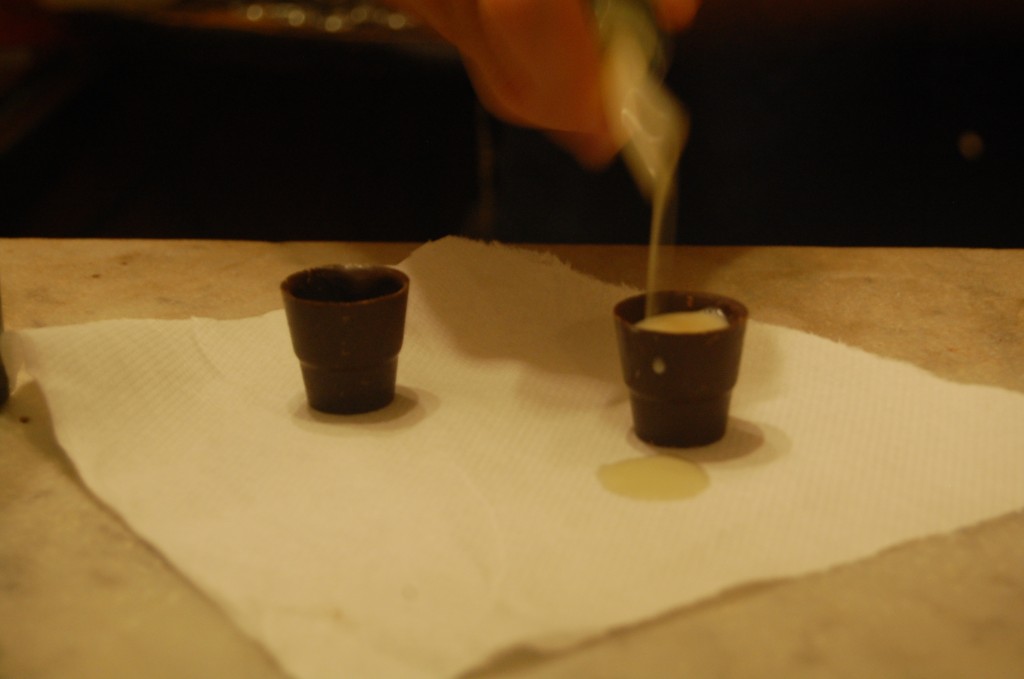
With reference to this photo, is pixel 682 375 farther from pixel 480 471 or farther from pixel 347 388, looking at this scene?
pixel 347 388

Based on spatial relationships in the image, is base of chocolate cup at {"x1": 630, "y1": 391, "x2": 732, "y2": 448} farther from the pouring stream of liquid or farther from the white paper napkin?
the pouring stream of liquid

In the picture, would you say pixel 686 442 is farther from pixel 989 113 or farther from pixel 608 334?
pixel 989 113

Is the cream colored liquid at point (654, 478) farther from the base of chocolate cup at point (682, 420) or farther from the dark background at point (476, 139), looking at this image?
the dark background at point (476, 139)

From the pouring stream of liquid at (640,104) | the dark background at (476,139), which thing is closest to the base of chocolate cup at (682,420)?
the pouring stream of liquid at (640,104)

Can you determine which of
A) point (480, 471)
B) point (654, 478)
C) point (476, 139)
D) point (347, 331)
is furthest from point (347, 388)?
point (476, 139)

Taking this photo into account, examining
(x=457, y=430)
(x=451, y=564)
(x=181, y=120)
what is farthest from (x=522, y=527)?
(x=181, y=120)

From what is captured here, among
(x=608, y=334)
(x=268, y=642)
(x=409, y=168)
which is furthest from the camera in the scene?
(x=409, y=168)
